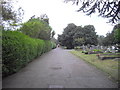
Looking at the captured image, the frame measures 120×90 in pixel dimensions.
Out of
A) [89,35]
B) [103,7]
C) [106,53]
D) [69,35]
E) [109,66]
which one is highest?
[69,35]

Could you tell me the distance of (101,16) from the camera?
18.4 feet

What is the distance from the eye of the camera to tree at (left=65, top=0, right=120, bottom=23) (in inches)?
201

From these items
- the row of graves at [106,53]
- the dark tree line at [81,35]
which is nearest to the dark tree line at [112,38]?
the row of graves at [106,53]

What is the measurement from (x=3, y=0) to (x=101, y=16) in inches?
261

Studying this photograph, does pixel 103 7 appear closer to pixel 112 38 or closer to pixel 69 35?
pixel 112 38

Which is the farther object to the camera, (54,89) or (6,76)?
(6,76)

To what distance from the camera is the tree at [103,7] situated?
511 centimetres

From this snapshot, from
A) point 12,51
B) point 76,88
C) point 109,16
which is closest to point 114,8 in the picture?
point 109,16

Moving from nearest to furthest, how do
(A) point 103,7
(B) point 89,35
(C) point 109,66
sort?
(A) point 103,7
(C) point 109,66
(B) point 89,35

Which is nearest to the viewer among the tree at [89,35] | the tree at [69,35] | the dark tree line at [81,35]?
the dark tree line at [81,35]

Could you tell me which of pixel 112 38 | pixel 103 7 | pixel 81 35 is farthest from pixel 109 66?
pixel 81 35

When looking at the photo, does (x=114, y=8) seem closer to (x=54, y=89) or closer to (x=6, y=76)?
(x=54, y=89)

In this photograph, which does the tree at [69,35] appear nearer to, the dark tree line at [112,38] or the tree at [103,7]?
the dark tree line at [112,38]

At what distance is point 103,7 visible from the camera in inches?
211
